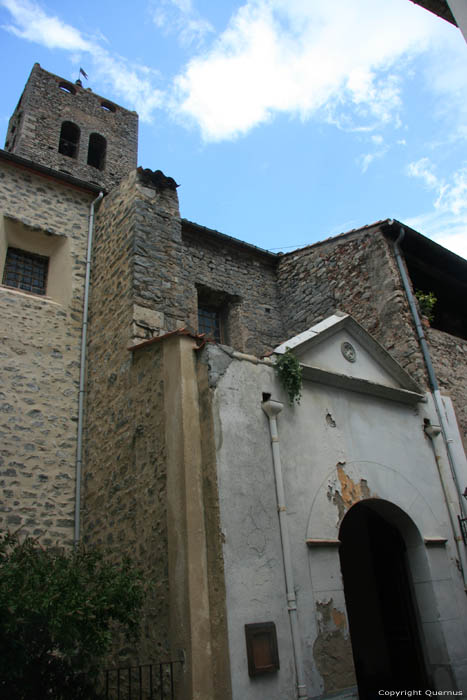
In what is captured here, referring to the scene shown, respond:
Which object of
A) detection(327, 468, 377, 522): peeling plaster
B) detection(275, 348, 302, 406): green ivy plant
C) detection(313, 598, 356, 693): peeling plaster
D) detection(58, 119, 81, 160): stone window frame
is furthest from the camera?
detection(58, 119, 81, 160): stone window frame

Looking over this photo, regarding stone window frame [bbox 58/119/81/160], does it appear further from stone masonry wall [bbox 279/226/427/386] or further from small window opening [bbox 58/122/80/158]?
stone masonry wall [bbox 279/226/427/386]

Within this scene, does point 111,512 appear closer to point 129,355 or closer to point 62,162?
point 129,355

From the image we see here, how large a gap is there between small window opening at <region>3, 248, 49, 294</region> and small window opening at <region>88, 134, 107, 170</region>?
13.0 meters

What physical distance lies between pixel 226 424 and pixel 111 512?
1896 mm

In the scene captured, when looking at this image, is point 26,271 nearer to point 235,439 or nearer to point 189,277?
point 189,277

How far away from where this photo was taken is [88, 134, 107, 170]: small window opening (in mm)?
20484

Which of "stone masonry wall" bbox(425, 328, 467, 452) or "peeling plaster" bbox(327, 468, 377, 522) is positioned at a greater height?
"stone masonry wall" bbox(425, 328, 467, 452)

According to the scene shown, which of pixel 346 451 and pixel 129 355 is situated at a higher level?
pixel 129 355

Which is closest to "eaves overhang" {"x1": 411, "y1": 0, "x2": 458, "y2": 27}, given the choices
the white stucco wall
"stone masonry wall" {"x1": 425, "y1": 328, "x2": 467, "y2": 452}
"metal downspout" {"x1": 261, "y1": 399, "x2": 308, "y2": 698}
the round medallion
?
the white stucco wall

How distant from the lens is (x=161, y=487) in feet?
18.4

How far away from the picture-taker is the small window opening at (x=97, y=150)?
67.2 feet

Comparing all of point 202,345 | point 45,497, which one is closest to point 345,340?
point 202,345

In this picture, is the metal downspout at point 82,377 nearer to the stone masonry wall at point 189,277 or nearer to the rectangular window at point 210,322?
the stone masonry wall at point 189,277

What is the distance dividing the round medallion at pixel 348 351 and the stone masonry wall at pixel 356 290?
62.4 inches
